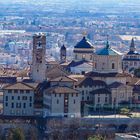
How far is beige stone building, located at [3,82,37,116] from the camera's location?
5369 cm

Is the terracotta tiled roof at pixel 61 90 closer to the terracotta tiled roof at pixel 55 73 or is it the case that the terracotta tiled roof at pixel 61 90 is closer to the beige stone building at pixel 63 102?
the beige stone building at pixel 63 102

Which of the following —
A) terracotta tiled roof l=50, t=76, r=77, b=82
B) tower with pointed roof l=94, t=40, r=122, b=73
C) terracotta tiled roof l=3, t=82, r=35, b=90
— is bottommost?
terracotta tiled roof l=3, t=82, r=35, b=90

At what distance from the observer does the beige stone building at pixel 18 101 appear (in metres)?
53.7

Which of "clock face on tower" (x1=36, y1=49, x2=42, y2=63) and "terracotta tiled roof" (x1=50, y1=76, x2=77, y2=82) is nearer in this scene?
"terracotta tiled roof" (x1=50, y1=76, x2=77, y2=82)

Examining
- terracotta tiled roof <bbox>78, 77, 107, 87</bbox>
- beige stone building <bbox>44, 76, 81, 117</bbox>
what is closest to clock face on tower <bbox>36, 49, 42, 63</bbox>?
terracotta tiled roof <bbox>78, 77, 107, 87</bbox>

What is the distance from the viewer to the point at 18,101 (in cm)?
5381

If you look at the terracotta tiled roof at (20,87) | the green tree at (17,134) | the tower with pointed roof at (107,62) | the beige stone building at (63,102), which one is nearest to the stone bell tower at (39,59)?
the tower with pointed roof at (107,62)

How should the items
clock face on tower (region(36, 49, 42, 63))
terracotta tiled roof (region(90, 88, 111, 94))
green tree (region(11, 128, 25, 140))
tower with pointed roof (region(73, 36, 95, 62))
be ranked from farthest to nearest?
tower with pointed roof (region(73, 36, 95, 62)) → clock face on tower (region(36, 49, 42, 63)) → terracotta tiled roof (region(90, 88, 111, 94)) → green tree (region(11, 128, 25, 140))

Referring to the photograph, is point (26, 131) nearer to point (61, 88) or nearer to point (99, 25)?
point (61, 88)

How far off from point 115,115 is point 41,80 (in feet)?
19.8

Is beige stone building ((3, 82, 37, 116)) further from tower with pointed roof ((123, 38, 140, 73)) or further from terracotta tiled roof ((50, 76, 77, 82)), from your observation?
tower with pointed roof ((123, 38, 140, 73))

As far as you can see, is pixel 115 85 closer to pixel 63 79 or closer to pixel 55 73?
pixel 63 79

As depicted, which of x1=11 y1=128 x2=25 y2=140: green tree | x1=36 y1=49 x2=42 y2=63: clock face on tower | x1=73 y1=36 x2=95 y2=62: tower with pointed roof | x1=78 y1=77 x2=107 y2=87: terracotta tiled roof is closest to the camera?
x1=11 y1=128 x2=25 y2=140: green tree

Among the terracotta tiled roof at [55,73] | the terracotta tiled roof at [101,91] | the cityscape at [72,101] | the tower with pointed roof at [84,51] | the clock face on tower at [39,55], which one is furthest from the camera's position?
the tower with pointed roof at [84,51]
